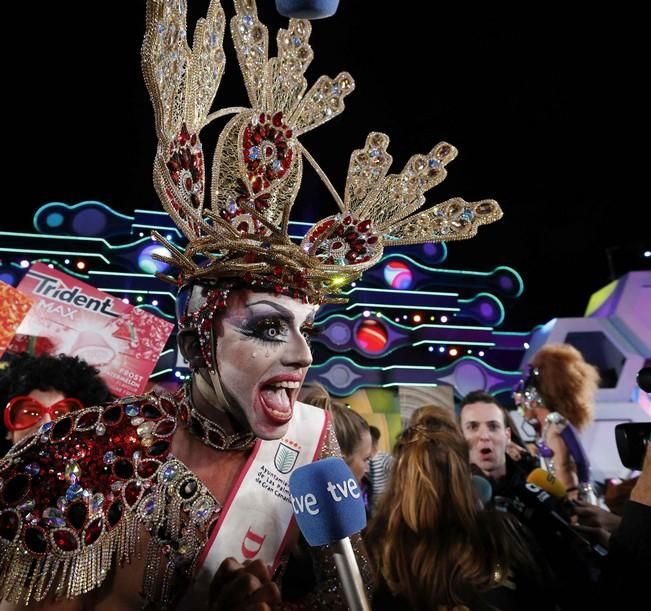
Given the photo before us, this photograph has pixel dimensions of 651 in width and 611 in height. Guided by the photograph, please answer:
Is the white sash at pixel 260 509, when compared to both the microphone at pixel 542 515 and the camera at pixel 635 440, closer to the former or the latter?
the camera at pixel 635 440

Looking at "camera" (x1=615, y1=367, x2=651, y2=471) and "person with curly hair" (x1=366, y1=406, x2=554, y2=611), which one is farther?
"person with curly hair" (x1=366, y1=406, x2=554, y2=611)

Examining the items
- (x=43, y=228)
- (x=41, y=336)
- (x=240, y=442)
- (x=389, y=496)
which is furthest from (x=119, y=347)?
(x=43, y=228)

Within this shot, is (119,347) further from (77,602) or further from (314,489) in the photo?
(314,489)

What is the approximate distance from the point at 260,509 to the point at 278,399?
302mm

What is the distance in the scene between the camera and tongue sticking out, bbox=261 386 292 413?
4.98 feet

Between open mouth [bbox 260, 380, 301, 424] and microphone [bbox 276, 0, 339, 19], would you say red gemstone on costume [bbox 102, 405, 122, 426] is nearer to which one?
open mouth [bbox 260, 380, 301, 424]

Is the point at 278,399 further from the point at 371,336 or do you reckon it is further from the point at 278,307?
the point at 371,336

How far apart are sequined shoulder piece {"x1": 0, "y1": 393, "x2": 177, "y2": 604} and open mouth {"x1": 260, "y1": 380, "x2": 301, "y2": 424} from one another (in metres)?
0.27

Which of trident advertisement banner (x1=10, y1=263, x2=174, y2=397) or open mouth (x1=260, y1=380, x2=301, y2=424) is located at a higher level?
trident advertisement banner (x1=10, y1=263, x2=174, y2=397)

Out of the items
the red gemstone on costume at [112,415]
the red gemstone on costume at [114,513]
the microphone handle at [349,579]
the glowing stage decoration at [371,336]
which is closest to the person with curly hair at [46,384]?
the red gemstone on costume at [112,415]

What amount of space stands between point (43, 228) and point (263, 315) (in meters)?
5.50

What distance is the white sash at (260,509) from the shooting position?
1.51 meters

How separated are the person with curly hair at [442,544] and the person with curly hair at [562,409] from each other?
2069mm

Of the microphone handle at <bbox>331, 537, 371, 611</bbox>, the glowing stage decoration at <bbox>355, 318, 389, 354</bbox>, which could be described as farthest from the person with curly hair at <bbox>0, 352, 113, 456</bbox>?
the glowing stage decoration at <bbox>355, 318, 389, 354</bbox>
